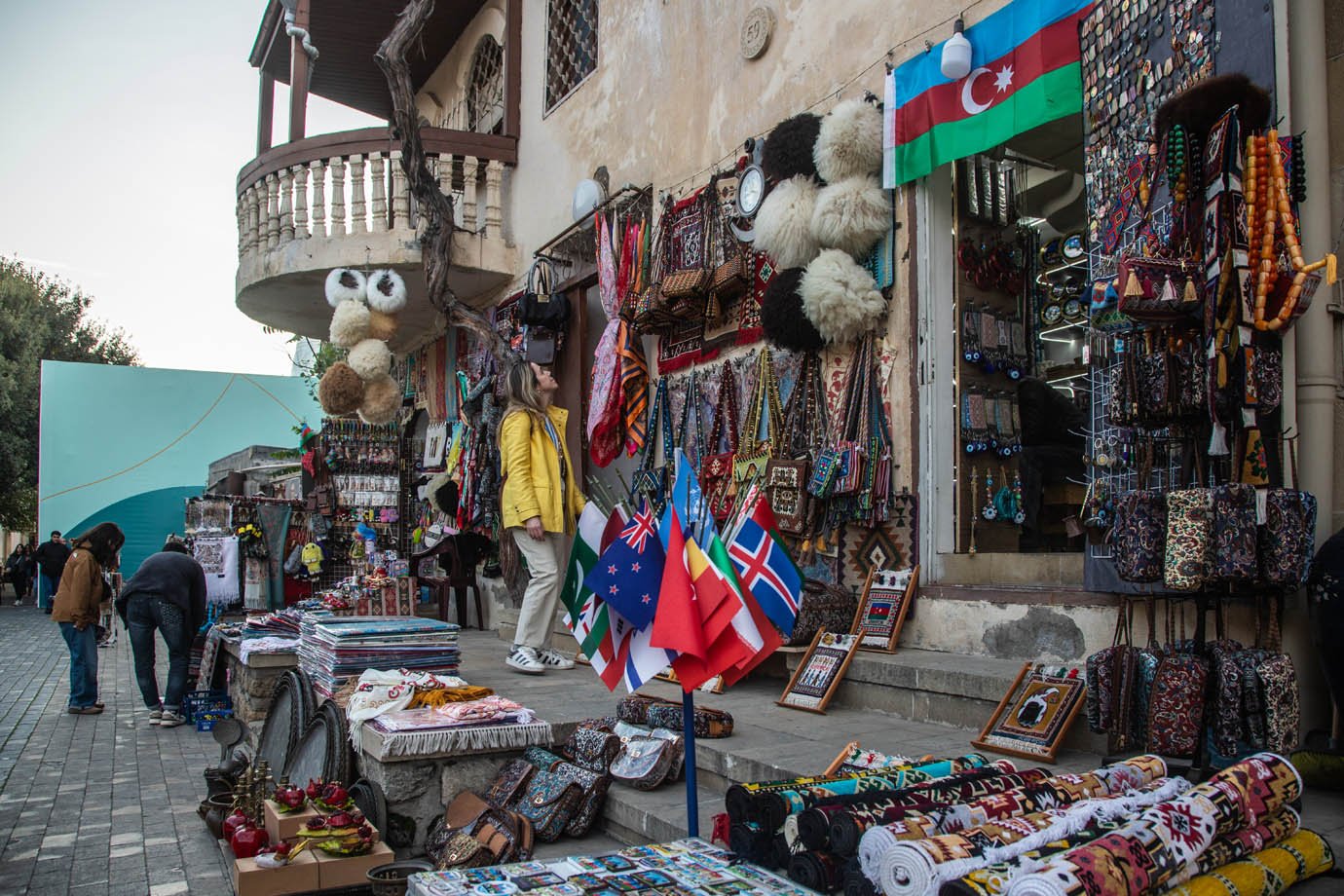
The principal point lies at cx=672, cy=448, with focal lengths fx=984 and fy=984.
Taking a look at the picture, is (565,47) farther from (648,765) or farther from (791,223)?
(648,765)

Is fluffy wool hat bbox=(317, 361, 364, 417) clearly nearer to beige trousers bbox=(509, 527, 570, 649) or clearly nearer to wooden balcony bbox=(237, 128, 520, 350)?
wooden balcony bbox=(237, 128, 520, 350)

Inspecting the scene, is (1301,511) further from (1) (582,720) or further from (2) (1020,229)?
(2) (1020,229)

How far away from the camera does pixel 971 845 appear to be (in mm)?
2057

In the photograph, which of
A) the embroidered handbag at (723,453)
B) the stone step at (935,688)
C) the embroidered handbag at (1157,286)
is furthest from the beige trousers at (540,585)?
the embroidered handbag at (1157,286)

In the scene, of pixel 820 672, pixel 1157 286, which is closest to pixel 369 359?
pixel 820 672

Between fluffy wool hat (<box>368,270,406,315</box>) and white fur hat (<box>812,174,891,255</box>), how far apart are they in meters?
5.66

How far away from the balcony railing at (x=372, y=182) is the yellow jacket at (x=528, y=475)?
16.3 feet

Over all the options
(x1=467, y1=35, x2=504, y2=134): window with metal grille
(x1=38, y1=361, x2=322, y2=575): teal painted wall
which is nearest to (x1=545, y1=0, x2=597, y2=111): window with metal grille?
(x1=467, y1=35, x2=504, y2=134): window with metal grille

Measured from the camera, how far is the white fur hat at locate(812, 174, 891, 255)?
5.64 meters

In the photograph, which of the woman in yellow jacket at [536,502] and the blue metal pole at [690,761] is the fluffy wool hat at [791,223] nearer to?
the woman in yellow jacket at [536,502]

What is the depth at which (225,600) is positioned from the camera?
9.99 meters

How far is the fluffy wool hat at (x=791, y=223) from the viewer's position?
5879 millimetres

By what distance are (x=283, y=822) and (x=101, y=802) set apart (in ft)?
7.21

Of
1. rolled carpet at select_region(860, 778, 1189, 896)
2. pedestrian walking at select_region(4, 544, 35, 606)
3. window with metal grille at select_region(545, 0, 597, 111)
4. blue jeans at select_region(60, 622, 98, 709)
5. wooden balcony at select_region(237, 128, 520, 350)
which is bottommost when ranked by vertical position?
pedestrian walking at select_region(4, 544, 35, 606)
